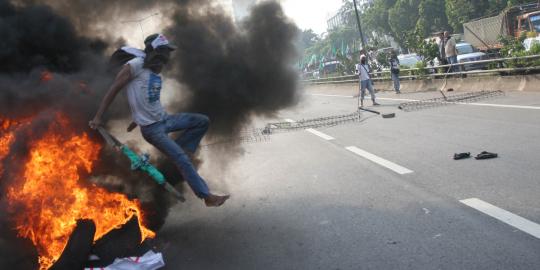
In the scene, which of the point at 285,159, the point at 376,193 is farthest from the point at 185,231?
the point at 285,159

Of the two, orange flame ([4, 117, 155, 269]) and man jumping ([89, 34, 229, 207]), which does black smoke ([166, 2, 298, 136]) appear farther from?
orange flame ([4, 117, 155, 269])

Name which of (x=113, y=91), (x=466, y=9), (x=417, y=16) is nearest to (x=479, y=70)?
(x=113, y=91)

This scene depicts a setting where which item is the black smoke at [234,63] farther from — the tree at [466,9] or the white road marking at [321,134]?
the tree at [466,9]

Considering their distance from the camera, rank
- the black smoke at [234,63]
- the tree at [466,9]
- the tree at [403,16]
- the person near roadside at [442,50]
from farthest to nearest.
A: the tree at [403,16] < the tree at [466,9] < the person near roadside at [442,50] < the black smoke at [234,63]

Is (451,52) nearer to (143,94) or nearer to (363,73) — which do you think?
(363,73)

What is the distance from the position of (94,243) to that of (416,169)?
4.23 meters

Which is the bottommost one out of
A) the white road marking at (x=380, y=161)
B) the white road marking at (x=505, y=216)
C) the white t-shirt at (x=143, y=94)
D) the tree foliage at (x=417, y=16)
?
the white road marking at (x=380, y=161)

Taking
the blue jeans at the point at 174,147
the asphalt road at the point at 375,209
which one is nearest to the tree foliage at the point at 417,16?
the asphalt road at the point at 375,209

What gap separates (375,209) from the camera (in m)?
5.18

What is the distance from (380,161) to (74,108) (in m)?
4.52

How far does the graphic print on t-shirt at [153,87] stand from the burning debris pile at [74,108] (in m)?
0.54

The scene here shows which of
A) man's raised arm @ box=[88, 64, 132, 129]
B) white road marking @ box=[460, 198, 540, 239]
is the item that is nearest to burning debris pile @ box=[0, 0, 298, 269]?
man's raised arm @ box=[88, 64, 132, 129]

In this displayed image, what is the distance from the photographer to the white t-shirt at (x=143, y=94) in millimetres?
4473

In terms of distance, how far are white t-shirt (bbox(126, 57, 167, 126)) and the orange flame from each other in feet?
1.66
